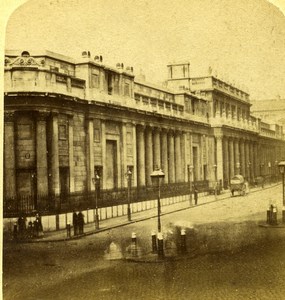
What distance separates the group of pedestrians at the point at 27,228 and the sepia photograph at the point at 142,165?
4 cm

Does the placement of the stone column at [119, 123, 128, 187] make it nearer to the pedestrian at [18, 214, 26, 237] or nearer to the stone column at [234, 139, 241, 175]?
the stone column at [234, 139, 241, 175]

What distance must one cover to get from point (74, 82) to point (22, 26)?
476cm

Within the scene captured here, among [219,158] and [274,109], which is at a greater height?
[274,109]

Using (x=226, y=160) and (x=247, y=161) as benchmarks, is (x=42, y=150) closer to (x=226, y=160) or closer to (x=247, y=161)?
(x=226, y=160)

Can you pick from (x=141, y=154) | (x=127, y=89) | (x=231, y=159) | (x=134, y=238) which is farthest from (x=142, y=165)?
(x=134, y=238)

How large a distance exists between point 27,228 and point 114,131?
5.09 meters

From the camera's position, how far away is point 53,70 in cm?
1234

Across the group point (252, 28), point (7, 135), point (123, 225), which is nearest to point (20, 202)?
point (7, 135)

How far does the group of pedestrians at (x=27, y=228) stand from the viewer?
9789 millimetres

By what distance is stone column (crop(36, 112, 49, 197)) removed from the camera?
1112cm

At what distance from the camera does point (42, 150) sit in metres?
11.5

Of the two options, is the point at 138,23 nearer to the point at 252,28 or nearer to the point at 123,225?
the point at 252,28

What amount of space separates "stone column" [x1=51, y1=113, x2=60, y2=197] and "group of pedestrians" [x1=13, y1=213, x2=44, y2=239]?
3.14 ft

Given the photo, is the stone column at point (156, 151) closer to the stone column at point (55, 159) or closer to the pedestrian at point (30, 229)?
the stone column at point (55, 159)
